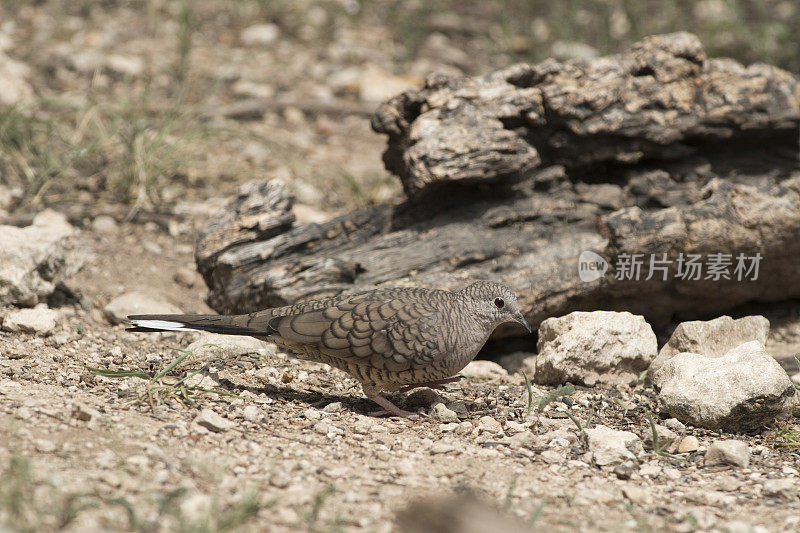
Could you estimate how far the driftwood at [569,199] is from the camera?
482 cm

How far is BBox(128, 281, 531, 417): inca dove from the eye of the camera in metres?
3.83

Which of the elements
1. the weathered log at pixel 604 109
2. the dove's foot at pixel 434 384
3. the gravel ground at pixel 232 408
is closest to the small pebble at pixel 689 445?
the gravel ground at pixel 232 408

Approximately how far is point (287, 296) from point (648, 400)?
227 cm

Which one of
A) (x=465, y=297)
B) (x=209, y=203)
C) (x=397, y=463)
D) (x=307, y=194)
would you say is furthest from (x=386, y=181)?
(x=397, y=463)

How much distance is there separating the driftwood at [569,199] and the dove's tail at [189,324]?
719 millimetres

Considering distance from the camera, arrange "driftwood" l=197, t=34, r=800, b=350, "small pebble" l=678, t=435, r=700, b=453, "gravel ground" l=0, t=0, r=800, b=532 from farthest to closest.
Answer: "driftwood" l=197, t=34, r=800, b=350 → "small pebble" l=678, t=435, r=700, b=453 → "gravel ground" l=0, t=0, r=800, b=532

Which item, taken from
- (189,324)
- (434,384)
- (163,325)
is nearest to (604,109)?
(434,384)

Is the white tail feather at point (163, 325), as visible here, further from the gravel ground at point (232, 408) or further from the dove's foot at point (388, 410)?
the dove's foot at point (388, 410)

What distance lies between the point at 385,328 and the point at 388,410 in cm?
50

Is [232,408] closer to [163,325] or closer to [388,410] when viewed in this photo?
[163,325]

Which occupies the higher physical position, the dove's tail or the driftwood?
the driftwood

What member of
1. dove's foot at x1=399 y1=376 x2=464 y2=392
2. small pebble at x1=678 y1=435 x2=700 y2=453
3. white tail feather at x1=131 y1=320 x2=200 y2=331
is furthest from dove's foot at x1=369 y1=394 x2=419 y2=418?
small pebble at x1=678 y1=435 x2=700 y2=453

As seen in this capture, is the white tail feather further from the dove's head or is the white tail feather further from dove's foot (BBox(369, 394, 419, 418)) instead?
the dove's head

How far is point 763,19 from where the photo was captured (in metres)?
9.52
